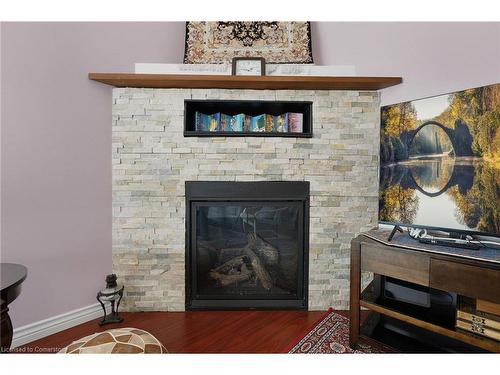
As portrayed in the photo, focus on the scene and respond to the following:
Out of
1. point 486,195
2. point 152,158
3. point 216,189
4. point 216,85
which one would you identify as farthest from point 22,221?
point 486,195

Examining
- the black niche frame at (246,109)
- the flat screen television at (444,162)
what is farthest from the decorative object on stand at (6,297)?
the flat screen television at (444,162)

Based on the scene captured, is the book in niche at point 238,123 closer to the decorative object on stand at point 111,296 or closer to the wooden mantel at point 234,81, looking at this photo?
the wooden mantel at point 234,81

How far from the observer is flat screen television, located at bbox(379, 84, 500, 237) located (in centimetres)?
153

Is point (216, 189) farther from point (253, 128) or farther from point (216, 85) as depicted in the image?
point (216, 85)

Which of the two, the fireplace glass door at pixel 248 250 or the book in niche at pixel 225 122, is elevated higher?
the book in niche at pixel 225 122

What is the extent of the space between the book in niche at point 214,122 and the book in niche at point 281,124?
447 millimetres

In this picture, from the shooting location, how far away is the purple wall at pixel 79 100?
5.85ft

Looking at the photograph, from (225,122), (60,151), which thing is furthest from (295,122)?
(60,151)

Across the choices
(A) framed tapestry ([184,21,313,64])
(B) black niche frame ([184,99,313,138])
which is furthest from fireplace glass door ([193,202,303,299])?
(A) framed tapestry ([184,21,313,64])

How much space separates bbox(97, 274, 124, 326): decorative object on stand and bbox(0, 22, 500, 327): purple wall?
0.19m

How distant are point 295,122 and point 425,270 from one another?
4.36 feet

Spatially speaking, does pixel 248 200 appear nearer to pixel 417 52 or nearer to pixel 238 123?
pixel 238 123

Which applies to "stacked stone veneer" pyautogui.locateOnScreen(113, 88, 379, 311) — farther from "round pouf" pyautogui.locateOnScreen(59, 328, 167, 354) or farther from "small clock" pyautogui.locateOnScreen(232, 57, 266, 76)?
"round pouf" pyautogui.locateOnScreen(59, 328, 167, 354)

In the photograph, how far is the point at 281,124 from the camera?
223 centimetres
